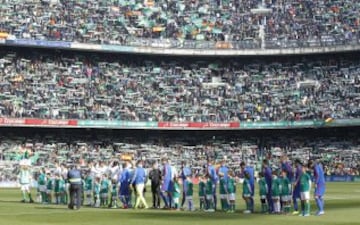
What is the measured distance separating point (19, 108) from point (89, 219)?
42.1 m

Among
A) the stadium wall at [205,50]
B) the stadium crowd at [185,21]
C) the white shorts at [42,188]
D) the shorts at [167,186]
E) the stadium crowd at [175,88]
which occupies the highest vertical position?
the stadium crowd at [185,21]

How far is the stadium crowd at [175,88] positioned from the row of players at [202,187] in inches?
1166

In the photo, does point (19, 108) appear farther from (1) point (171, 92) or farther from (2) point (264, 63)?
(2) point (264, 63)

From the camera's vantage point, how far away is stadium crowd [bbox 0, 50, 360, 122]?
74312 mm

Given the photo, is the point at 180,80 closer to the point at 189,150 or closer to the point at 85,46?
the point at 189,150

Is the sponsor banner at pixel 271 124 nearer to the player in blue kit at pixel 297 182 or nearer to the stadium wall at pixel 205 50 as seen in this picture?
the stadium wall at pixel 205 50

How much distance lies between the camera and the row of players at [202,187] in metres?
33.3

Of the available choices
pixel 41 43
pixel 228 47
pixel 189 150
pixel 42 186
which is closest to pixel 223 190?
pixel 42 186

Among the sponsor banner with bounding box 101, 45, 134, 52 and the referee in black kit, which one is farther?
the sponsor banner with bounding box 101, 45, 134, 52

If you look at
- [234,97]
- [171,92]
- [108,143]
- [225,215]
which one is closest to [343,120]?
[234,97]

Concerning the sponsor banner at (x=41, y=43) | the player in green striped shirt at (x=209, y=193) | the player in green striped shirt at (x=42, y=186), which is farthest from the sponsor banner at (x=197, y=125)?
the player in green striped shirt at (x=209, y=193)

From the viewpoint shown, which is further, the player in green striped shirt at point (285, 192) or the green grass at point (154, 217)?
the player in green striped shirt at point (285, 192)

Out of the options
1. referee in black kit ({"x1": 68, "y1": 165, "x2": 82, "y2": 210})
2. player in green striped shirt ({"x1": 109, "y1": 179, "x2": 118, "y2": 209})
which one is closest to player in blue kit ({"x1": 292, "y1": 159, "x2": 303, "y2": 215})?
referee in black kit ({"x1": 68, "y1": 165, "x2": 82, "y2": 210})

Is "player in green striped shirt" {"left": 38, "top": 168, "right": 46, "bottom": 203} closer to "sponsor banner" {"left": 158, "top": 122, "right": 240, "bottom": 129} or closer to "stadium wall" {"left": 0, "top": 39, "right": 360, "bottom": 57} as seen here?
"sponsor banner" {"left": 158, "top": 122, "right": 240, "bottom": 129}
